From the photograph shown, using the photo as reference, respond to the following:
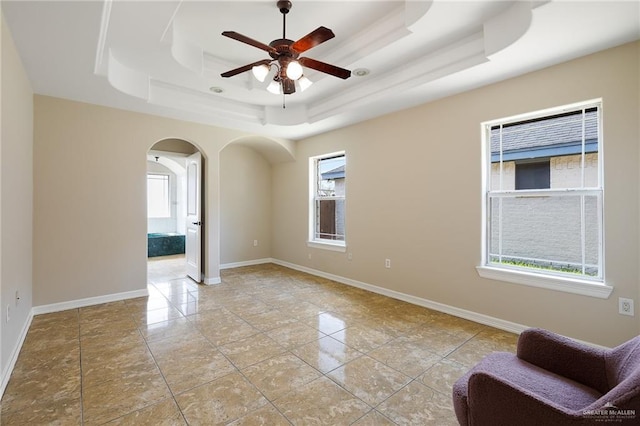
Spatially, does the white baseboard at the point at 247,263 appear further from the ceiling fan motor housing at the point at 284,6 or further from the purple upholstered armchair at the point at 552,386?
the purple upholstered armchair at the point at 552,386

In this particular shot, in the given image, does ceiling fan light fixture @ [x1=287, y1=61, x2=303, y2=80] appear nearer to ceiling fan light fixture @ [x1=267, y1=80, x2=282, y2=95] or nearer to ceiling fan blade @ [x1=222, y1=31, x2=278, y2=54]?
ceiling fan blade @ [x1=222, y1=31, x2=278, y2=54]

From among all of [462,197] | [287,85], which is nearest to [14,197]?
[287,85]

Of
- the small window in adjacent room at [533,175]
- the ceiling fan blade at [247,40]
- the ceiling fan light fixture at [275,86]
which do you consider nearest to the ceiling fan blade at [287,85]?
the ceiling fan light fixture at [275,86]

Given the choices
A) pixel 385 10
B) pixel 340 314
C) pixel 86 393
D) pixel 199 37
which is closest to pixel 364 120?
pixel 385 10

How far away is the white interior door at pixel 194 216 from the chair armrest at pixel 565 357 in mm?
4416

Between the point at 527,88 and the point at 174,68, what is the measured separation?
3584mm

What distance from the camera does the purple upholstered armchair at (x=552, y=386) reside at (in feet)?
3.49

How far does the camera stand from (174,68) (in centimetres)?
310

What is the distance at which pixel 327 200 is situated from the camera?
5398 millimetres

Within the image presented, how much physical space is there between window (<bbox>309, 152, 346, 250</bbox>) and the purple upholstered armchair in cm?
337

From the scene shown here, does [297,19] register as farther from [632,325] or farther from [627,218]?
[632,325]

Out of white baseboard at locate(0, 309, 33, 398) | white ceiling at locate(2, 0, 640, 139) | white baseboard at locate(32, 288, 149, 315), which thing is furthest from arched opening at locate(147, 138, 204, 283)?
white baseboard at locate(0, 309, 33, 398)

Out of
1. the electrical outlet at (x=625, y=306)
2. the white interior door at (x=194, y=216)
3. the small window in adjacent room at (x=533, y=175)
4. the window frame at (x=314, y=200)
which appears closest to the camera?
the electrical outlet at (x=625, y=306)

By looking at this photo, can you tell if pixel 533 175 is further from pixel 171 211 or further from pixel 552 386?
pixel 171 211
